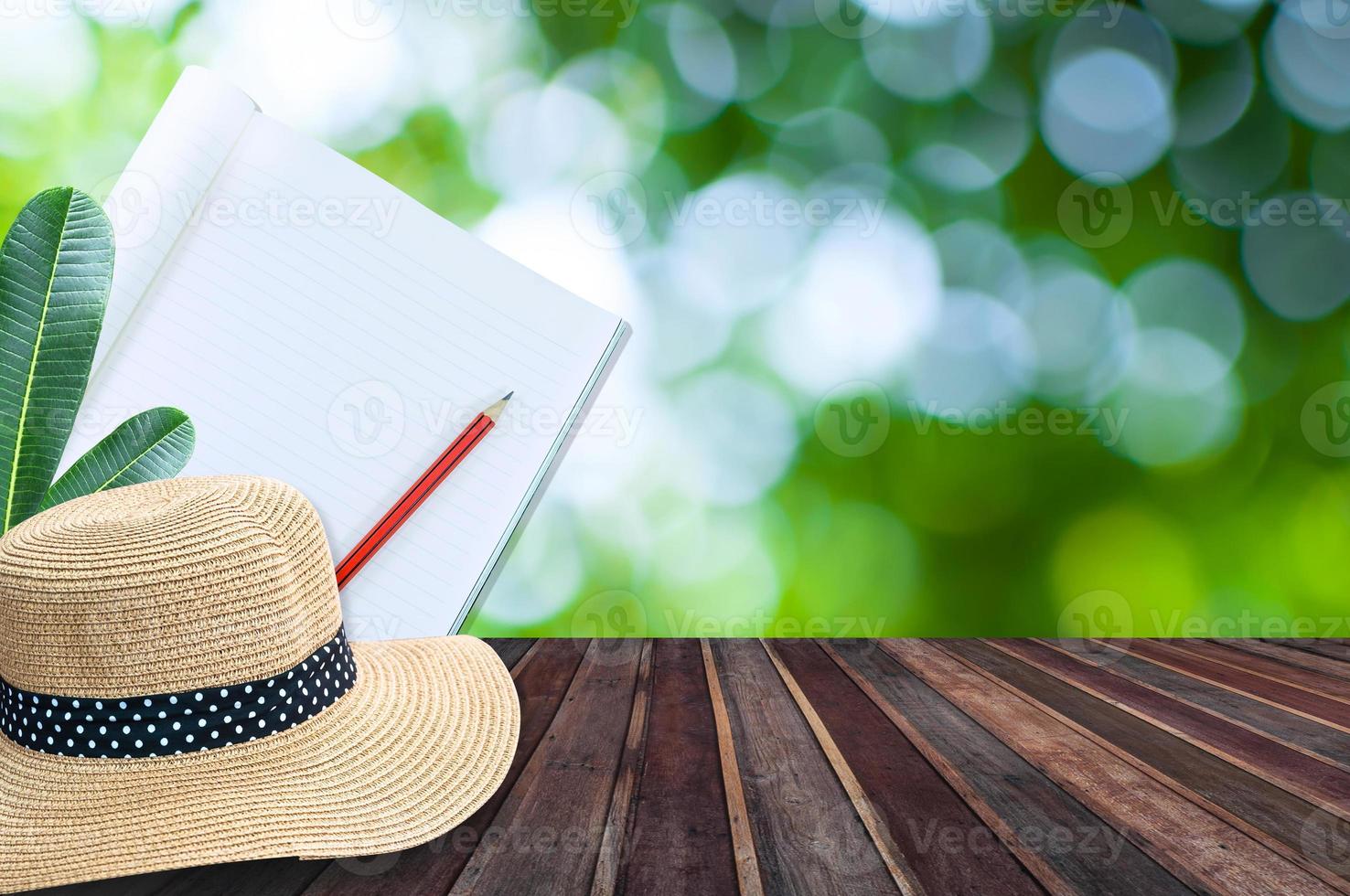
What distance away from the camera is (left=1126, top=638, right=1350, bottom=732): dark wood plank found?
0.93m

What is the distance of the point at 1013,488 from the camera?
137cm

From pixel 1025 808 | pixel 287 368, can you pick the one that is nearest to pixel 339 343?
pixel 287 368

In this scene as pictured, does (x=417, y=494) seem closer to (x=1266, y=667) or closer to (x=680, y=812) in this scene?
(x=680, y=812)

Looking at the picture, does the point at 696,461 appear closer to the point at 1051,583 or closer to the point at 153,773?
the point at 1051,583

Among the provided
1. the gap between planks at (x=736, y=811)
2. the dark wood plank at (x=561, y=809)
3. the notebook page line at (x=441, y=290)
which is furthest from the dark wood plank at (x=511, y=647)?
the notebook page line at (x=441, y=290)

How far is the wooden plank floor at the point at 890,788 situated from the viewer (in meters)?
0.52

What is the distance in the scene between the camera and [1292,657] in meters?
1.22

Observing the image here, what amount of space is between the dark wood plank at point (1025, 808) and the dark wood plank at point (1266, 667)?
53 cm

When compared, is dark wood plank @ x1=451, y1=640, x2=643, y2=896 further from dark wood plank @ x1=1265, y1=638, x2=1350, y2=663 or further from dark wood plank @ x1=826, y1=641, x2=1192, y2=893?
dark wood plank @ x1=1265, y1=638, x2=1350, y2=663

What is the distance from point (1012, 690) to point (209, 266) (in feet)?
3.70

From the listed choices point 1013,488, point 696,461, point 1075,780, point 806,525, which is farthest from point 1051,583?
point 1075,780

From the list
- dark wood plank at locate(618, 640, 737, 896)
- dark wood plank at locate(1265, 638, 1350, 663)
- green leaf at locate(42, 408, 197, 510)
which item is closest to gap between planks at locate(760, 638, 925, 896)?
dark wood plank at locate(618, 640, 737, 896)

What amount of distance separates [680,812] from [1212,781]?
18.9 inches

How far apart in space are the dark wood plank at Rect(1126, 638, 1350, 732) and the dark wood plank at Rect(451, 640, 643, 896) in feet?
2.57
